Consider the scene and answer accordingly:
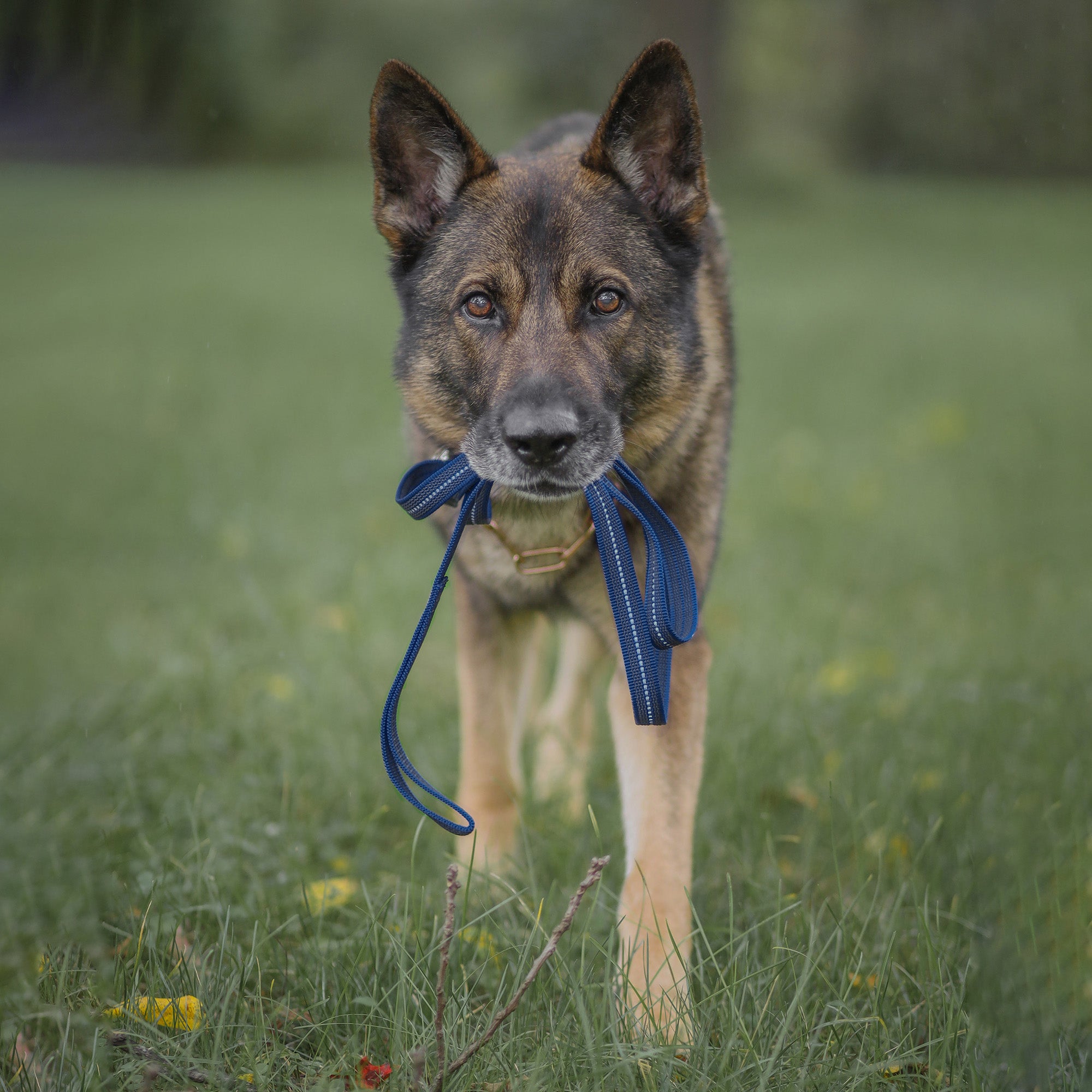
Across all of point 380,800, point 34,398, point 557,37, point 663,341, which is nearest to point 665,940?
point 380,800

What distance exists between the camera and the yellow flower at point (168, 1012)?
1979 millimetres

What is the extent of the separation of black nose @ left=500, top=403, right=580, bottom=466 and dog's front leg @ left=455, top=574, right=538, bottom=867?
84 cm

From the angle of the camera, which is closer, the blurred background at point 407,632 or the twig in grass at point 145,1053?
the twig in grass at point 145,1053

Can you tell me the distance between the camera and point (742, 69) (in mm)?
25812

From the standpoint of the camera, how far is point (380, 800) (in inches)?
128

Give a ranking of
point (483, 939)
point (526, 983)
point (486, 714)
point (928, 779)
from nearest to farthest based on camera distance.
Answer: point (526, 983) → point (483, 939) → point (486, 714) → point (928, 779)

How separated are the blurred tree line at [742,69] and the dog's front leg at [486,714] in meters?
3.99

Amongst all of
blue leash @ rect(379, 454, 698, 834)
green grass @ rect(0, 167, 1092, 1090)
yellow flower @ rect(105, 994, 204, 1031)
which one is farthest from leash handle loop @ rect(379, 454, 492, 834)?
yellow flower @ rect(105, 994, 204, 1031)

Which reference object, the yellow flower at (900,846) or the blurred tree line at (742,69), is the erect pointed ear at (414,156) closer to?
the yellow flower at (900,846)

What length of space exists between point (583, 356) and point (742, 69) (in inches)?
1044

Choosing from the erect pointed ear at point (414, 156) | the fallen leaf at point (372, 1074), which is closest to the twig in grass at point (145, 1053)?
the fallen leaf at point (372, 1074)

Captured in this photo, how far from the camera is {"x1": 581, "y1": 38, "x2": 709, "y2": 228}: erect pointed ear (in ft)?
8.15

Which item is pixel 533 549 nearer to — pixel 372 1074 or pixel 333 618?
pixel 372 1074

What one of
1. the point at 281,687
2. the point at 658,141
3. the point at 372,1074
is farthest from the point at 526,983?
the point at 281,687
